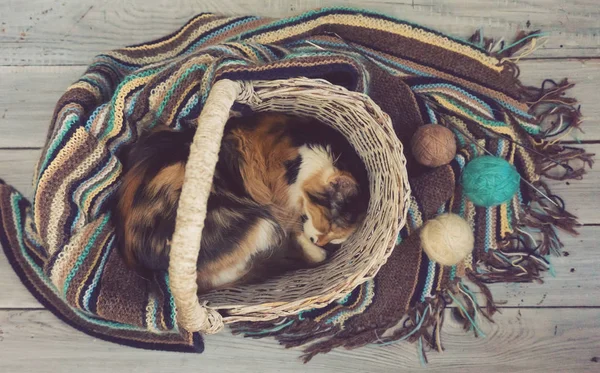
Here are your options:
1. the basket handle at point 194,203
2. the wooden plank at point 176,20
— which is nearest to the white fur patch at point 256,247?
the basket handle at point 194,203

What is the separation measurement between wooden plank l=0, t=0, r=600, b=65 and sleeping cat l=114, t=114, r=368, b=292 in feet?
1.10

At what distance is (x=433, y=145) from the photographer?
1.07m

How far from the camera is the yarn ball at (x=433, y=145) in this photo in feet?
3.50

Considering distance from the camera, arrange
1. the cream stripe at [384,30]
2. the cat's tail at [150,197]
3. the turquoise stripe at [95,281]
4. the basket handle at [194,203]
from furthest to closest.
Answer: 1. the cream stripe at [384,30]
2. the turquoise stripe at [95,281]
3. the cat's tail at [150,197]
4. the basket handle at [194,203]

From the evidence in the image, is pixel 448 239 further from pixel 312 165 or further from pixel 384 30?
pixel 384 30

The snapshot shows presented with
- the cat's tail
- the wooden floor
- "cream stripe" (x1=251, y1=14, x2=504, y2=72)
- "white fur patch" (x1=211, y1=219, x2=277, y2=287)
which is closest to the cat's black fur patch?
"white fur patch" (x1=211, y1=219, x2=277, y2=287)

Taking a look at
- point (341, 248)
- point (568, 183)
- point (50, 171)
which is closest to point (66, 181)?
point (50, 171)

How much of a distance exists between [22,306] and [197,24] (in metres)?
0.82

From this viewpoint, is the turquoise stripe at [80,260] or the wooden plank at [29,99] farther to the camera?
the wooden plank at [29,99]

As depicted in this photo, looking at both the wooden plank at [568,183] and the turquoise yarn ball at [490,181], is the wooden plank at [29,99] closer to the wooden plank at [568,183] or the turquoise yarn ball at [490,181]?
the wooden plank at [568,183]

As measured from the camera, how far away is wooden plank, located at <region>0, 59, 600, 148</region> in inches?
48.1

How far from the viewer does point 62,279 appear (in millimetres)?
1024

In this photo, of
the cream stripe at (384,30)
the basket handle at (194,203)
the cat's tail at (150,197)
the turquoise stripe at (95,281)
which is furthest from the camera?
the cream stripe at (384,30)

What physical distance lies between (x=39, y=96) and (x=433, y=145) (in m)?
0.93
